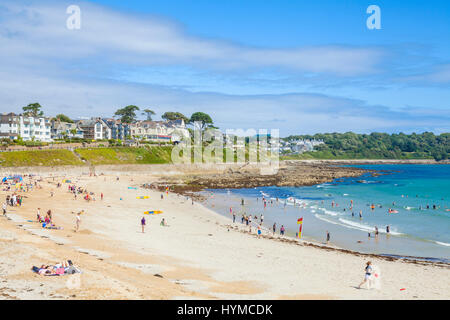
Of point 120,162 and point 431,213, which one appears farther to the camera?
point 120,162

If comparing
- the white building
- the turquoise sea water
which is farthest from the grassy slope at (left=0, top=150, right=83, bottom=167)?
the turquoise sea water

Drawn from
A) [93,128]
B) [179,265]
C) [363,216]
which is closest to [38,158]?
[93,128]

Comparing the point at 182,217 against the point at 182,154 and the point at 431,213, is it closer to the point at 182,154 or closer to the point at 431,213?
the point at 431,213

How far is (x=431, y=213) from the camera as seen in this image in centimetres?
4759

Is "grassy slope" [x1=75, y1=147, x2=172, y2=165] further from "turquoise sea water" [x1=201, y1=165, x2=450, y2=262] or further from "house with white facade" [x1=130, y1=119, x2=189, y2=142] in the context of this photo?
"turquoise sea water" [x1=201, y1=165, x2=450, y2=262]

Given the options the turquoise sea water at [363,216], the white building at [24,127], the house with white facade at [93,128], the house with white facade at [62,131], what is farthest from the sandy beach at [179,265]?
the house with white facade at [93,128]

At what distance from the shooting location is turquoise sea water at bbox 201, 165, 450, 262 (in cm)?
3081

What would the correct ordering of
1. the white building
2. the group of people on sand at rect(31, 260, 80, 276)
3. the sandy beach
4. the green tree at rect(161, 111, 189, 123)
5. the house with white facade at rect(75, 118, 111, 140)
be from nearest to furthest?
the sandy beach → the group of people on sand at rect(31, 260, 80, 276) → the white building → the house with white facade at rect(75, 118, 111, 140) → the green tree at rect(161, 111, 189, 123)

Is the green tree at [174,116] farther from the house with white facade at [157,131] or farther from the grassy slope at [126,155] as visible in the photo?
the grassy slope at [126,155]

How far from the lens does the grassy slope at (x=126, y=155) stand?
297 feet

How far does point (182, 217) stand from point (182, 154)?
7706 cm

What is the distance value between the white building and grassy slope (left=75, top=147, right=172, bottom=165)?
1944cm
